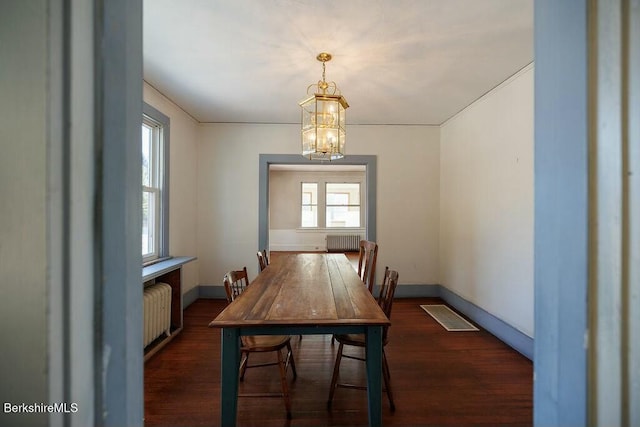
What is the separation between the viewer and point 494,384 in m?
2.23

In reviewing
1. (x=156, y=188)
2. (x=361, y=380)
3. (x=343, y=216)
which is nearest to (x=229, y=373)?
(x=361, y=380)

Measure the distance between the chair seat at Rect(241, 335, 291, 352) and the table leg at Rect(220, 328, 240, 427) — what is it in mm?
368

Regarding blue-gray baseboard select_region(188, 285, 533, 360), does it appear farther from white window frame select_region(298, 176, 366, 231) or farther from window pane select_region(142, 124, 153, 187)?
white window frame select_region(298, 176, 366, 231)

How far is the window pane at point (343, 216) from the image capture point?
9.56 m

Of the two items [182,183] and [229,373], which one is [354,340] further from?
[182,183]

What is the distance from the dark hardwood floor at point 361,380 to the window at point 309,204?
6524 mm

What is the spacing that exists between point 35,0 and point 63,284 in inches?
15.6

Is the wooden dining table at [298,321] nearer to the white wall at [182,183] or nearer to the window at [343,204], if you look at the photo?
the white wall at [182,183]

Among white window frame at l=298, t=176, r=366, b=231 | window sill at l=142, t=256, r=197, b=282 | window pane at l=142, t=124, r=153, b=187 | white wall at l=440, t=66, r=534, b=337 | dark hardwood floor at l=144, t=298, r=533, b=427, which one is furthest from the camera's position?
white window frame at l=298, t=176, r=366, b=231

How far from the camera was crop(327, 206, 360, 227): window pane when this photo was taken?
9562 mm

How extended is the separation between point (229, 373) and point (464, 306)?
330cm

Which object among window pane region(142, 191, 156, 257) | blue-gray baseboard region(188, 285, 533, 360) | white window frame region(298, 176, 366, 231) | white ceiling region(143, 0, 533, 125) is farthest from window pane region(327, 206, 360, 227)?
window pane region(142, 191, 156, 257)

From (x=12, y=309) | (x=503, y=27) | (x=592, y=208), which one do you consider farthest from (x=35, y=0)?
(x=503, y=27)

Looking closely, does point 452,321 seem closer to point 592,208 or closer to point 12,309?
point 592,208
